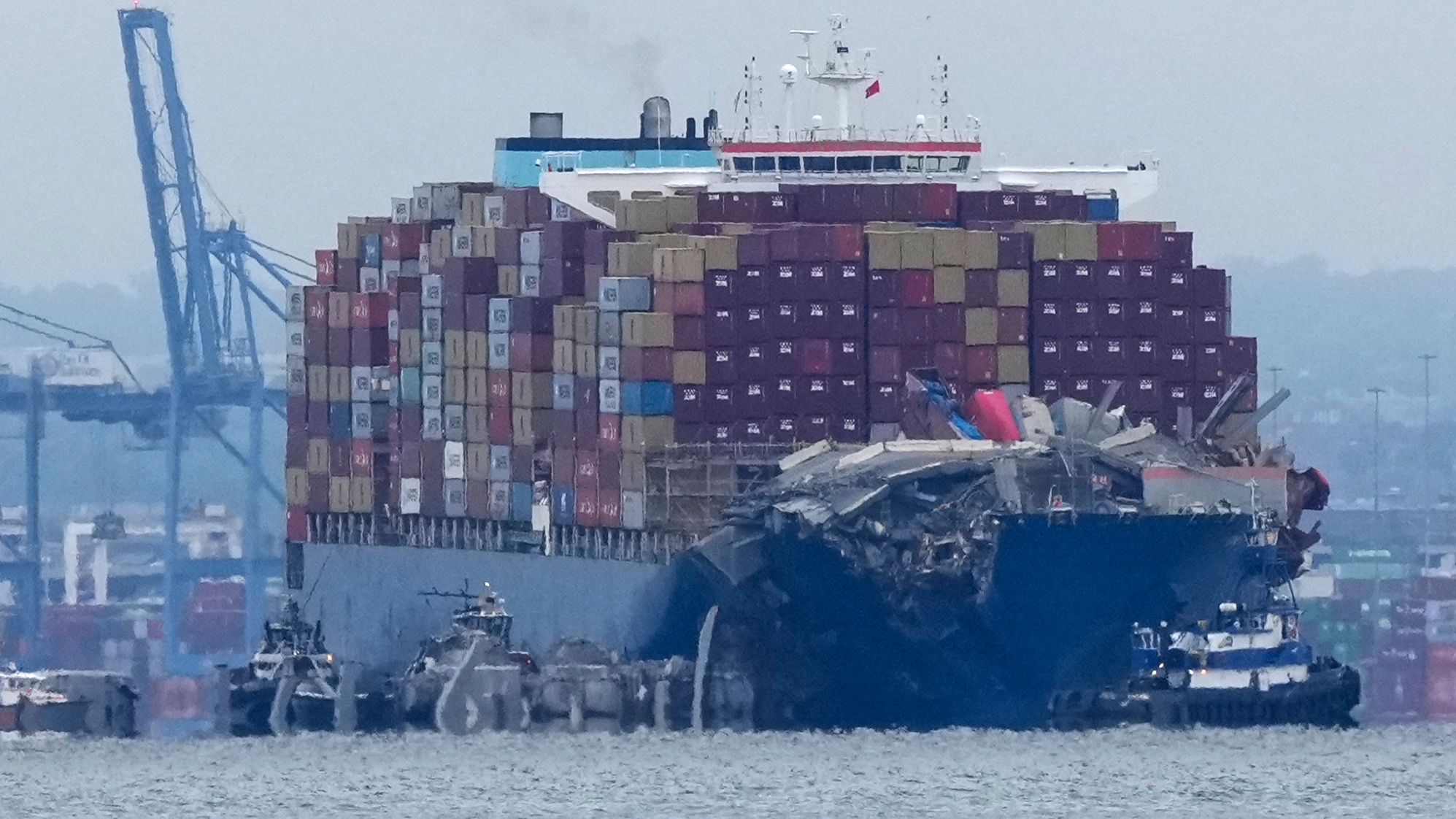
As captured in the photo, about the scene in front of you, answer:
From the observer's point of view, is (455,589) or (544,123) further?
(544,123)

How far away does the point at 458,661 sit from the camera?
279 feet

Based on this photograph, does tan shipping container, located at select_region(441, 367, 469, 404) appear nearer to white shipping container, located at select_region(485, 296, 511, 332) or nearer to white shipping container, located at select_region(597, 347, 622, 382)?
white shipping container, located at select_region(485, 296, 511, 332)

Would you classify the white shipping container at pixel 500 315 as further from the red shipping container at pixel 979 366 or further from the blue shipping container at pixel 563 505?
the red shipping container at pixel 979 366

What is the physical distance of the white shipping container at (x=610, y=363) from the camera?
83438 millimetres

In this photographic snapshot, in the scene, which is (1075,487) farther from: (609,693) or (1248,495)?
(609,693)

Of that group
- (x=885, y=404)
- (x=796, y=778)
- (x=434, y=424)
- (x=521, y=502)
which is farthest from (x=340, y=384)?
(x=796, y=778)

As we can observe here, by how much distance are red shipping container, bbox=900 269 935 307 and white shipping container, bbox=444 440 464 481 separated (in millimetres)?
12057

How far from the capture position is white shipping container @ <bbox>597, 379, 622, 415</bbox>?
83.2 metres

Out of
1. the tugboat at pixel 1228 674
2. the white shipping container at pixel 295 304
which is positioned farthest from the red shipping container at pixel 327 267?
the tugboat at pixel 1228 674

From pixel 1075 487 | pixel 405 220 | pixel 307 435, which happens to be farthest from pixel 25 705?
pixel 1075 487

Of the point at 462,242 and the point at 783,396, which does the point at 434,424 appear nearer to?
the point at 462,242

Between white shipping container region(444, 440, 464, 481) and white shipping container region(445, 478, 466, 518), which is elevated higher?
white shipping container region(444, 440, 464, 481)

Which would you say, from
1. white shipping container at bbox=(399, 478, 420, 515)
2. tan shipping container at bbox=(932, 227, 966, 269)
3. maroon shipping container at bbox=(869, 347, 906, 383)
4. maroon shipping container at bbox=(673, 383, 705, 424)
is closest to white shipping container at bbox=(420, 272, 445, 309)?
white shipping container at bbox=(399, 478, 420, 515)

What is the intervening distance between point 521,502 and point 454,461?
3.44m
